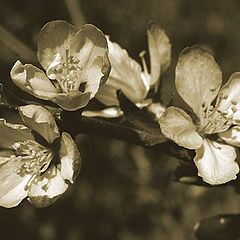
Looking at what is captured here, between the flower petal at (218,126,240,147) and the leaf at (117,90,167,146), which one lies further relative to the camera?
the flower petal at (218,126,240,147)

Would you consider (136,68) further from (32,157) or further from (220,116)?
(32,157)

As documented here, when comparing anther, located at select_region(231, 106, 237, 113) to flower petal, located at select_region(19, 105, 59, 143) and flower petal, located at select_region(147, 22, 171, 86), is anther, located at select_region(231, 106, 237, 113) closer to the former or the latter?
flower petal, located at select_region(147, 22, 171, 86)

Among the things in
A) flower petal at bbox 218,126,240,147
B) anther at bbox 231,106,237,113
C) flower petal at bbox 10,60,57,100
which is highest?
flower petal at bbox 10,60,57,100

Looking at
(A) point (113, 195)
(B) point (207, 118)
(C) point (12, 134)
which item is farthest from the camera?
(A) point (113, 195)

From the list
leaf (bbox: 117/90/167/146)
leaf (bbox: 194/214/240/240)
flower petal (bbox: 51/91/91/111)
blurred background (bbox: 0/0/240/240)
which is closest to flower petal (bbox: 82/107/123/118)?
leaf (bbox: 117/90/167/146)

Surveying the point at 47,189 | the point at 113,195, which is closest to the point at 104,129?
the point at 47,189

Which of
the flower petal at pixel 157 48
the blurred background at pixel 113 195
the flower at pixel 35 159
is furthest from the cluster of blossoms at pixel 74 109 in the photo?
the blurred background at pixel 113 195

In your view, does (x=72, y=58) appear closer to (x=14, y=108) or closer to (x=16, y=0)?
(x=14, y=108)
